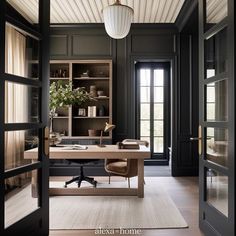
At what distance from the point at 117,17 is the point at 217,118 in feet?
6.68

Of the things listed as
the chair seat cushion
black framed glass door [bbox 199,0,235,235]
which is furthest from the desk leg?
black framed glass door [bbox 199,0,235,235]

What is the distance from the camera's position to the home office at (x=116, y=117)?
203 cm

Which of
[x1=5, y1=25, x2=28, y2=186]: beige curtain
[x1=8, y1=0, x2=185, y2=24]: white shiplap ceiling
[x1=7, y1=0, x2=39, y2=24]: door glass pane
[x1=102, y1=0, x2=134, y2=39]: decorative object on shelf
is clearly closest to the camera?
[x1=5, y1=25, x2=28, y2=186]: beige curtain

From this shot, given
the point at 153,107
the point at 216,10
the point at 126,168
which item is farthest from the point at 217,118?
the point at 153,107

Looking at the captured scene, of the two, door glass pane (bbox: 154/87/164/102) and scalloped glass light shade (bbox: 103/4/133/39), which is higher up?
scalloped glass light shade (bbox: 103/4/133/39)

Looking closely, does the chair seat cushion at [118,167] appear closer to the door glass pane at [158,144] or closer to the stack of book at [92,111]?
the stack of book at [92,111]

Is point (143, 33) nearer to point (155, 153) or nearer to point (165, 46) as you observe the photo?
point (165, 46)

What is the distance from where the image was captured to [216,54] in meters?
2.47

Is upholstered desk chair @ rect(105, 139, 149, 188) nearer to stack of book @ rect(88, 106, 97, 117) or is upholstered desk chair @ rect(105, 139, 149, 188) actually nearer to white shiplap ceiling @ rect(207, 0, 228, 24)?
stack of book @ rect(88, 106, 97, 117)

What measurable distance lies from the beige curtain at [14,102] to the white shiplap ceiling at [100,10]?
272 centimetres

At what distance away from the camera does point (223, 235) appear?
2.10m

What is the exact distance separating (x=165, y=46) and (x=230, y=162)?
412 cm

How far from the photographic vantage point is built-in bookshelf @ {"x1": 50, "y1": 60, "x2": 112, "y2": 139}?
5.43 m

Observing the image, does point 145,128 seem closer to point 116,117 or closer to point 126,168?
point 116,117
